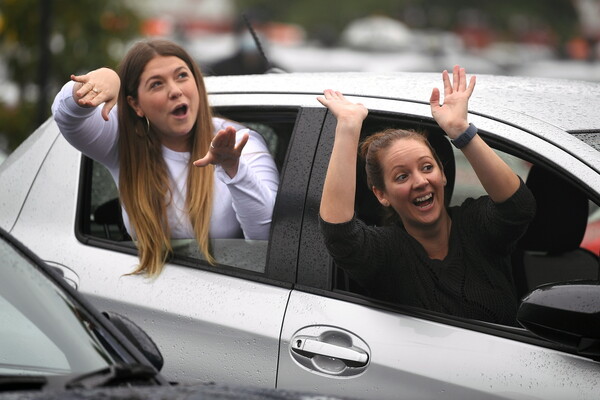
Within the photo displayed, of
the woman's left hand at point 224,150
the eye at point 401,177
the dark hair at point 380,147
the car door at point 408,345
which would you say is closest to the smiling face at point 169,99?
the woman's left hand at point 224,150

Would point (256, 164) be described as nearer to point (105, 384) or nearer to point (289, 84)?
point (289, 84)

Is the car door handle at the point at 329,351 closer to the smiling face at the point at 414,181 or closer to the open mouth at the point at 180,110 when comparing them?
the smiling face at the point at 414,181

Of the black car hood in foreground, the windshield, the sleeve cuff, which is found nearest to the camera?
the black car hood in foreground

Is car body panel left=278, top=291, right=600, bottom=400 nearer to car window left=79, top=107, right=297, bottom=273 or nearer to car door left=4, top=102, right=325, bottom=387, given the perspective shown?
car door left=4, top=102, right=325, bottom=387

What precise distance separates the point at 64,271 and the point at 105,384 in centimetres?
141

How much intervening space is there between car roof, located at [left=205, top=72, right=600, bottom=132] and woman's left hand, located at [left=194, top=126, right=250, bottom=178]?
0.37 meters

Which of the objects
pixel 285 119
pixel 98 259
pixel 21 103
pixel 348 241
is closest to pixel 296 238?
pixel 348 241

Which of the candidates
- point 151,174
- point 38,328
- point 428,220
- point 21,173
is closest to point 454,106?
point 428,220

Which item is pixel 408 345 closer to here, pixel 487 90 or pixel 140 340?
pixel 140 340

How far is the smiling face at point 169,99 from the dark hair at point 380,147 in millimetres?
Answer: 688

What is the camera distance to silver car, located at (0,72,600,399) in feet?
10.7

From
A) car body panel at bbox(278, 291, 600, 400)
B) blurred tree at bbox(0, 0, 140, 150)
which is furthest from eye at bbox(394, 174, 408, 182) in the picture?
blurred tree at bbox(0, 0, 140, 150)

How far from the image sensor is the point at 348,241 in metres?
3.46

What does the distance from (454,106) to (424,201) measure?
0.33 meters
